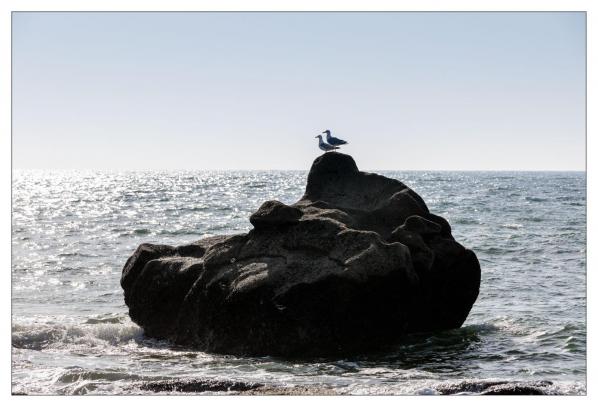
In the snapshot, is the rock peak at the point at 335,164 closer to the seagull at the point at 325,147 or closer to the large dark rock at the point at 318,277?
the large dark rock at the point at 318,277

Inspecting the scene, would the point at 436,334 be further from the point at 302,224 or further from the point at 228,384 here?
the point at 228,384

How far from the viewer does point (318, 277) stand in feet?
49.3

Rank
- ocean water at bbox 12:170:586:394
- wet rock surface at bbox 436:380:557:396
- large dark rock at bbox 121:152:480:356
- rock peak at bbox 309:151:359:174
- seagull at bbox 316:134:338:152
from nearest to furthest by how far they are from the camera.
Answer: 1. wet rock surface at bbox 436:380:557:396
2. ocean water at bbox 12:170:586:394
3. large dark rock at bbox 121:152:480:356
4. rock peak at bbox 309:151:359:174
5. seagull at bbox 316:134:338:152

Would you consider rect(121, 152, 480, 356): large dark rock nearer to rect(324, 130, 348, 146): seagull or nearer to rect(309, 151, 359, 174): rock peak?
rect(309, 151, 359, 174): rock peak

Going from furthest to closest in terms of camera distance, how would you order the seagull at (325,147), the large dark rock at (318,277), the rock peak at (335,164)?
the seagull at (325,147) → the rock peak at (335,164) → the large dark rock at (318,277)

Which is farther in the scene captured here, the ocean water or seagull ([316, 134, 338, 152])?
seagull ([316, 134, 338, 152])

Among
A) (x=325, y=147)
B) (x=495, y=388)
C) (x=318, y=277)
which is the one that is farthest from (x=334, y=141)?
(x=495, y=388)

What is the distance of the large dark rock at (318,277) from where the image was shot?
15.0 meters

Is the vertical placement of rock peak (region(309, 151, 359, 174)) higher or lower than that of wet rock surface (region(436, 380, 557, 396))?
higher

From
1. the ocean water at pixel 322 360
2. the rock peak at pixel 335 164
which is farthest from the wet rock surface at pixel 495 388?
the rock peak at pixel 335 164

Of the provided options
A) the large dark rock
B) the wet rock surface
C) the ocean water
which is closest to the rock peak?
the large dark rock

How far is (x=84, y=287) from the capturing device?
2431 centimetres

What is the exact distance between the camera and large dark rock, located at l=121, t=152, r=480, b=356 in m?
15.0

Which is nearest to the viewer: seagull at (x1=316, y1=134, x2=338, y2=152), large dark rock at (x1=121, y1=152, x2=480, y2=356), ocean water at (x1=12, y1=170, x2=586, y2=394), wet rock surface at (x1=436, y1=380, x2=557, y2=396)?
wet rock surface at (x1=436, y1=380, x2=557, y2=396)
